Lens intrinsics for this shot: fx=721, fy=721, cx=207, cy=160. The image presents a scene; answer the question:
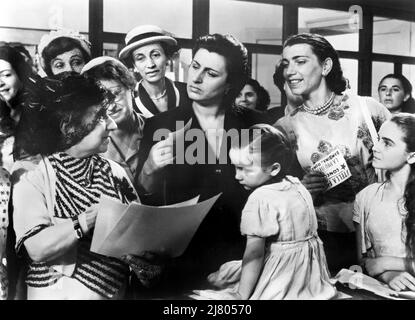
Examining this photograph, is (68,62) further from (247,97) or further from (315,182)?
(315,182)

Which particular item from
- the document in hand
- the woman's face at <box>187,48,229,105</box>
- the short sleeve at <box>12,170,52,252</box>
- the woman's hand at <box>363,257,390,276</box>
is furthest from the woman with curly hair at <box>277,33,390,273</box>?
the short sleeve at <box>12,170,52,252</box>

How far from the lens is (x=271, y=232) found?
5.08 meters

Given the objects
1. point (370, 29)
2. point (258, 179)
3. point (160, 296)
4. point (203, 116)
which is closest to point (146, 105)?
point (203, 116)

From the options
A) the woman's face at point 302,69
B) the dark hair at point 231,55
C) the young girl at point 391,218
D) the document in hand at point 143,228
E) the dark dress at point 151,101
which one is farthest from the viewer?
the young girl at point 391,218

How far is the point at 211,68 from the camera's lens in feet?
16.4

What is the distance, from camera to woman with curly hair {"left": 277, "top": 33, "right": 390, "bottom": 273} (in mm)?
5262

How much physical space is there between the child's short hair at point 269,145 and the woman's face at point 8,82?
1586 mm

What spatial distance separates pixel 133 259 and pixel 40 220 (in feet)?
2.20

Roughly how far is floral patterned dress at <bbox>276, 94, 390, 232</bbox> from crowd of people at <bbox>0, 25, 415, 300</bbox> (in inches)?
0.4

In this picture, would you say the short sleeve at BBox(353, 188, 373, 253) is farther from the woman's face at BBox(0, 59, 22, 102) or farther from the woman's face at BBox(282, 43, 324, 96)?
the woman's face at BBox(0, 59, 22, 102)

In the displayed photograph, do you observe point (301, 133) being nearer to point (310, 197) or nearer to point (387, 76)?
point (310, 197)

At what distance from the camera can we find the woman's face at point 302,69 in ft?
17.1

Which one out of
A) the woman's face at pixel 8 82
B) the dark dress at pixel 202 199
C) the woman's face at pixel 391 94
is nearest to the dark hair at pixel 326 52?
the woman's face at pixel 391 94

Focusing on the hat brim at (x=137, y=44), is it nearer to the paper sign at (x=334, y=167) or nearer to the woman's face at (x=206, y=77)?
the woman's face at (x=206, y=77)
